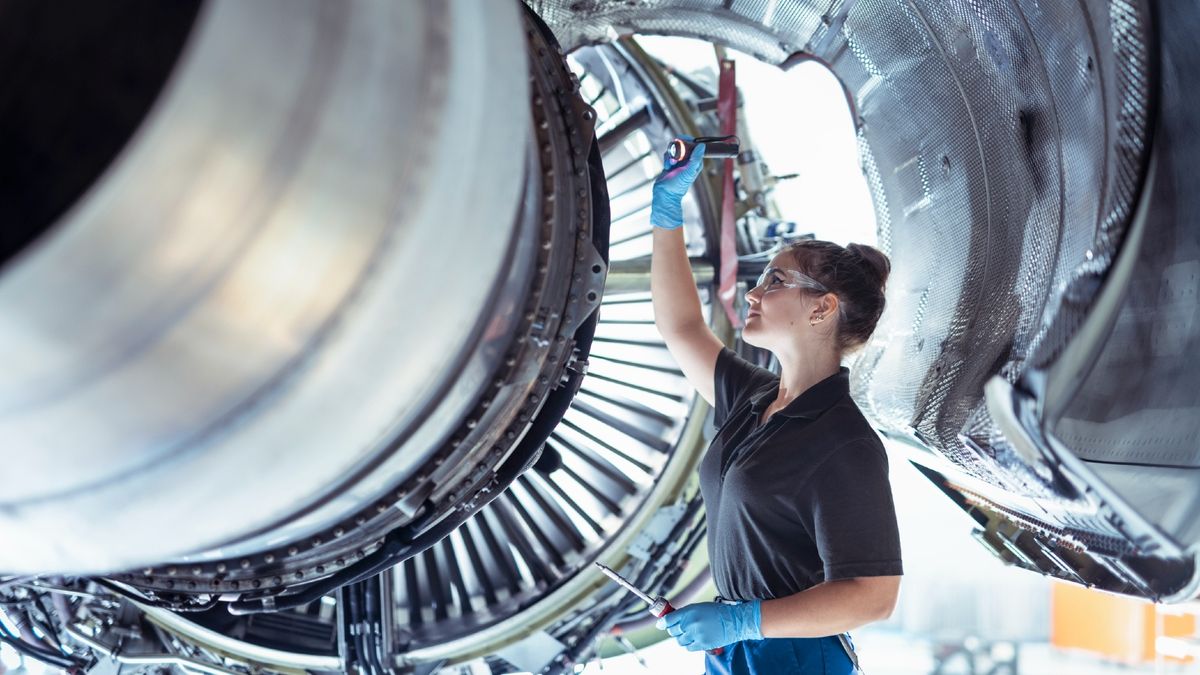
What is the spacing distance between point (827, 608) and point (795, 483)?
0.92ft

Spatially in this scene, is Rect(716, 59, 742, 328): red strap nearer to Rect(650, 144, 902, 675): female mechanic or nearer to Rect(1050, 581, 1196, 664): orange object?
Rect(650, 144, 902, 675): female mechanic

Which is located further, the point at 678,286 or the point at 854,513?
the point at 678,286

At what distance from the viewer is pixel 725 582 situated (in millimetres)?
2229

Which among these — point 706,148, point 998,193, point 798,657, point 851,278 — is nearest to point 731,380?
point 851,278

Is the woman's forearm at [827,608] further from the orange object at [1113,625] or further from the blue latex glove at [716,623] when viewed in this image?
the orange object at [1113,625]

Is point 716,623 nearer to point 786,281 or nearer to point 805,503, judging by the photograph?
point 805,503

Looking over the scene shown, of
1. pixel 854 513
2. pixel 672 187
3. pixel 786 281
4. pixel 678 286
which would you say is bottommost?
pixel 854 513

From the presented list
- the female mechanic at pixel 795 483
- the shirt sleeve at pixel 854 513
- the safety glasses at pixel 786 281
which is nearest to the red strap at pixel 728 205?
the female mechanic at pixel 795 483

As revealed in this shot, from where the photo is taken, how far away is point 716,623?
79.5 inches

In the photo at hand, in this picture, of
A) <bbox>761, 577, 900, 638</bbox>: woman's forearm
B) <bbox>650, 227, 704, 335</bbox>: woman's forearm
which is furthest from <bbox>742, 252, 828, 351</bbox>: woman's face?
<bbox>761, 577, 900, 638</bbox>: woman's forearm

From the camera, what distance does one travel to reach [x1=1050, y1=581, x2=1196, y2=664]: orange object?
22.1 ft

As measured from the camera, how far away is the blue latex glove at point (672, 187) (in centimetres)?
237

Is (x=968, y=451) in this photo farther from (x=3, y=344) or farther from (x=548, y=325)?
(x=3, y=344)

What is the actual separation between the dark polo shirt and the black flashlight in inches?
23.7
